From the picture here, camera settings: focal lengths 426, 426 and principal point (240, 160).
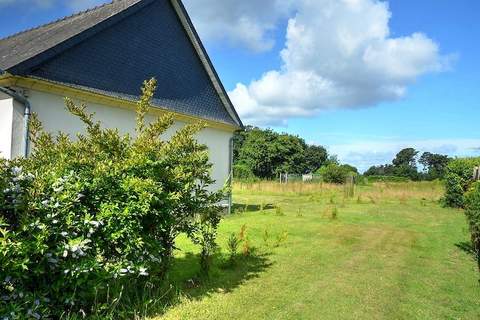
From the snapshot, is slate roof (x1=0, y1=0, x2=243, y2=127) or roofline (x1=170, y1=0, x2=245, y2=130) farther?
roofline (x1=170, y1=0, x2=245, y2=130)

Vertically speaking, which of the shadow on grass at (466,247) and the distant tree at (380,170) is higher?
the distant tree at (380,170)

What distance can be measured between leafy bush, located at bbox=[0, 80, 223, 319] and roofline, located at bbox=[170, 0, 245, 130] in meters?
10.7

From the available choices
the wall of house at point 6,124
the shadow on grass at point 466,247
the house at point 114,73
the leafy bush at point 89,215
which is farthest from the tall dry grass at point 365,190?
the leafy bush at point 89,215

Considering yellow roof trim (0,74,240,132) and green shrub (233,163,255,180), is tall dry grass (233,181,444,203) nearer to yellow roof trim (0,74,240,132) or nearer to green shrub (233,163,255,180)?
green shrub (233,163,255,180)

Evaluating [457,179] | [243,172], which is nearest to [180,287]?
[457,179]

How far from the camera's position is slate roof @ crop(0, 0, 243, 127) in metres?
11.0

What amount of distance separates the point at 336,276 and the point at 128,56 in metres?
9.51

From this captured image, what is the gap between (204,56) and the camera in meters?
16.8

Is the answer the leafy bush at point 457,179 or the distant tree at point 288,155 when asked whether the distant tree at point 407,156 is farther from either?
the leafy bush at point 457,179

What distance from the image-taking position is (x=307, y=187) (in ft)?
102

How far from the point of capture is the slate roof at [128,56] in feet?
36.1

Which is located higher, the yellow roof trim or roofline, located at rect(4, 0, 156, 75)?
roofline, located at rect(4, 0, 156, 75)

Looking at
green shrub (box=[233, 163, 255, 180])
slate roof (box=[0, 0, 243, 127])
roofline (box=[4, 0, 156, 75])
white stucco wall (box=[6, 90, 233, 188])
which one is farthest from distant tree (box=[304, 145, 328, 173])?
roofline (box=[4, 0, 156, 75])

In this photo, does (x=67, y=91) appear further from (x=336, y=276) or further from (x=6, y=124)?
(x=336, y=276)
